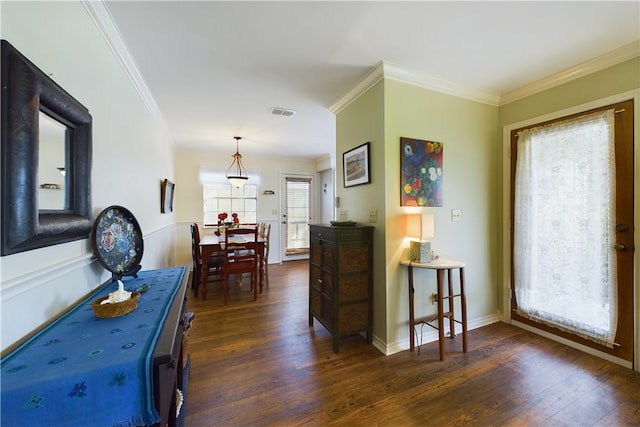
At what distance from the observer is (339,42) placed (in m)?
1.77

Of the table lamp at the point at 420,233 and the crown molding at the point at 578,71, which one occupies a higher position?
the crown molding at the point at 578,71

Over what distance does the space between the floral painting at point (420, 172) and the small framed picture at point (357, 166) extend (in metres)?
0.32

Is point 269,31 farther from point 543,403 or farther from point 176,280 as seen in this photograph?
point 543,403

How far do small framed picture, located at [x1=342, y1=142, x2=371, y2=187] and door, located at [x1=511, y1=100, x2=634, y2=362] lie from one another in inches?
62.4

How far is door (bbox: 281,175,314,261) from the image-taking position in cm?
581

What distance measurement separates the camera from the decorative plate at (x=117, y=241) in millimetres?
1322

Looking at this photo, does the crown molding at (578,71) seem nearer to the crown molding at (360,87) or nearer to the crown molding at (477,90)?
the crown molding at (477,90)

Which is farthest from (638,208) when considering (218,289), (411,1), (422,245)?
(218,289)

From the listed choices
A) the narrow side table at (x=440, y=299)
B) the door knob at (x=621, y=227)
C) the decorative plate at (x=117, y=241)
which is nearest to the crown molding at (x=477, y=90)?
the door knob at (x=621, y=227)

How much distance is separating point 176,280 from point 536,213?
3.14 meters

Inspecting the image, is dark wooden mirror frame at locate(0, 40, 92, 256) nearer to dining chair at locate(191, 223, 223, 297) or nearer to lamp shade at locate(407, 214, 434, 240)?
lamp shade at locate(407, 214, 434, 240)

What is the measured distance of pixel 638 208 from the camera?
183 centimetres

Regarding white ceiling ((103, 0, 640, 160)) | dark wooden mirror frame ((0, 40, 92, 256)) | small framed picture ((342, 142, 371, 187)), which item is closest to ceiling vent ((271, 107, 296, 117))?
white ceiling ((103, 0, 640, 160))

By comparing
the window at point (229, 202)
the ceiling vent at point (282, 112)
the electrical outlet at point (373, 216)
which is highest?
→ the ceiling vent at point (282, 112)
